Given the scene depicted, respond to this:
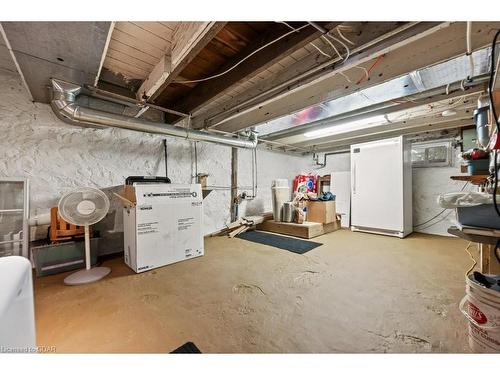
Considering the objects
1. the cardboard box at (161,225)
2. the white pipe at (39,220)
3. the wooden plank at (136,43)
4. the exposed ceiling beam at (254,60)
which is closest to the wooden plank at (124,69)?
the wooden plank at (136,43)

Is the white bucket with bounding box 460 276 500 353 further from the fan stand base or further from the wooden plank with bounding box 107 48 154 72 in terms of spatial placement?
the wooden plank with bounding box 107 48 154 72

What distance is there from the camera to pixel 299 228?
3682mm

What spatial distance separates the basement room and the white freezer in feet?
0.12

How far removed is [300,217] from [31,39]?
12.7 ft

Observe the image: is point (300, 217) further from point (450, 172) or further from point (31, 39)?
point (31, 39)

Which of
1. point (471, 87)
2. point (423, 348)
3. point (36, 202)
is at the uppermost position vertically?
point (471, 87)

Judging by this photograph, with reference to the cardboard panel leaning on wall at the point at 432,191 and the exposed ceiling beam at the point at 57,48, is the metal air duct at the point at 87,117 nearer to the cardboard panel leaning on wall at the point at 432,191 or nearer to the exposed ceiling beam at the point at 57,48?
the exposed ceiling beam at the point at 57,48

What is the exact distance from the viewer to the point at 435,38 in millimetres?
1381

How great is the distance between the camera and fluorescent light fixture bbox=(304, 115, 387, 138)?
9.71 ft

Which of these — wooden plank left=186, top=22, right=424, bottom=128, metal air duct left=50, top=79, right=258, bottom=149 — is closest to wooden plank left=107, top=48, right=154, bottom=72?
metal air duct left=50, top=79, right=258, bottom=149

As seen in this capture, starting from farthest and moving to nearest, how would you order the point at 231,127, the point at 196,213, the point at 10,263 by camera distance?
the point at 231,127, the point at 196,213, the point at 10,263

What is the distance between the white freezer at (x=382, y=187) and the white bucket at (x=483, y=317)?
293 centimetres
